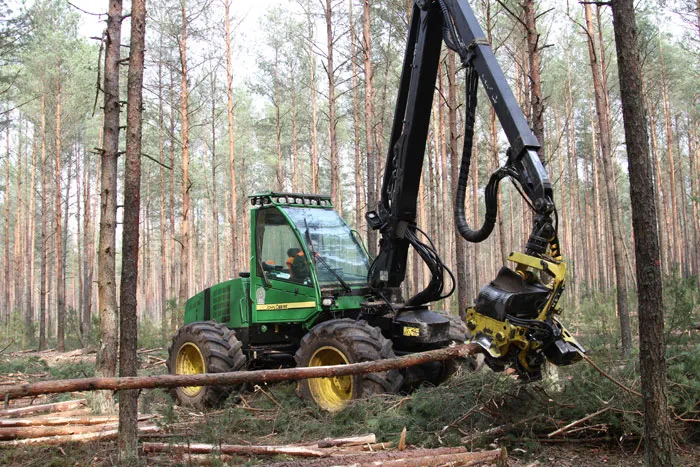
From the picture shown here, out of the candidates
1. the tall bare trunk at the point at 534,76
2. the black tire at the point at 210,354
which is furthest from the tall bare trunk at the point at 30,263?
the tall bare trunk at the point at 534,76

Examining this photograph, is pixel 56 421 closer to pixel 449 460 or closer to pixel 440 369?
pixel 449 460

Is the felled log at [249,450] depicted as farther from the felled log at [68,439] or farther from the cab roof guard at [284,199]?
the cab roof guard at [284,199]

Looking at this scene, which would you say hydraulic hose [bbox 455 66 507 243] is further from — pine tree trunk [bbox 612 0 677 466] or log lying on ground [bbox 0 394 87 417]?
log lying on ground [bbox 0 394 87 417]

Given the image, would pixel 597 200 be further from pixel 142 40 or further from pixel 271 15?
pixel 142 40

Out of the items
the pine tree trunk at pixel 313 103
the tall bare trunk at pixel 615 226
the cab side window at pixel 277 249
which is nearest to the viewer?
the cab side window at pixel 277 249

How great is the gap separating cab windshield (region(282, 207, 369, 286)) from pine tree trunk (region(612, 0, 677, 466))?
3948 millimetres

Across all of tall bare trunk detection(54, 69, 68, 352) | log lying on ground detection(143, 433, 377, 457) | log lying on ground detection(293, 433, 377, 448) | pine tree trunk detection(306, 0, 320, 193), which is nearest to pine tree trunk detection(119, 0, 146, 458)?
log lying on ground detection(143, 433, 377, 457)

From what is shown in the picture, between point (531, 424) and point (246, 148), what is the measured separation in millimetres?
30373

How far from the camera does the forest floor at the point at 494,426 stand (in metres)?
4.68

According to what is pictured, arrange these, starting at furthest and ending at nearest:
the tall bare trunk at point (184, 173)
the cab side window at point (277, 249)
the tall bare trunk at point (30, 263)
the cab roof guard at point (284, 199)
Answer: the tall bare trunk at point (30, 263) < the tall bare trunk at point (184, 173) < the cab roof guard at point (284, 199) < the cab side window at point (277, 249)

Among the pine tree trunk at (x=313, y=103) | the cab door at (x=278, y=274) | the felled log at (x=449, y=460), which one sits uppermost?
the pine tree trunk at (x=313, y=103)

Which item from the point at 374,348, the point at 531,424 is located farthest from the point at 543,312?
the point at 374,348

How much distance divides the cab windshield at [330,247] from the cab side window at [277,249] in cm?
18

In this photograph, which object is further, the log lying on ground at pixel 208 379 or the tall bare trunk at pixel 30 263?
the tall bare trunk at pixel 30 263
